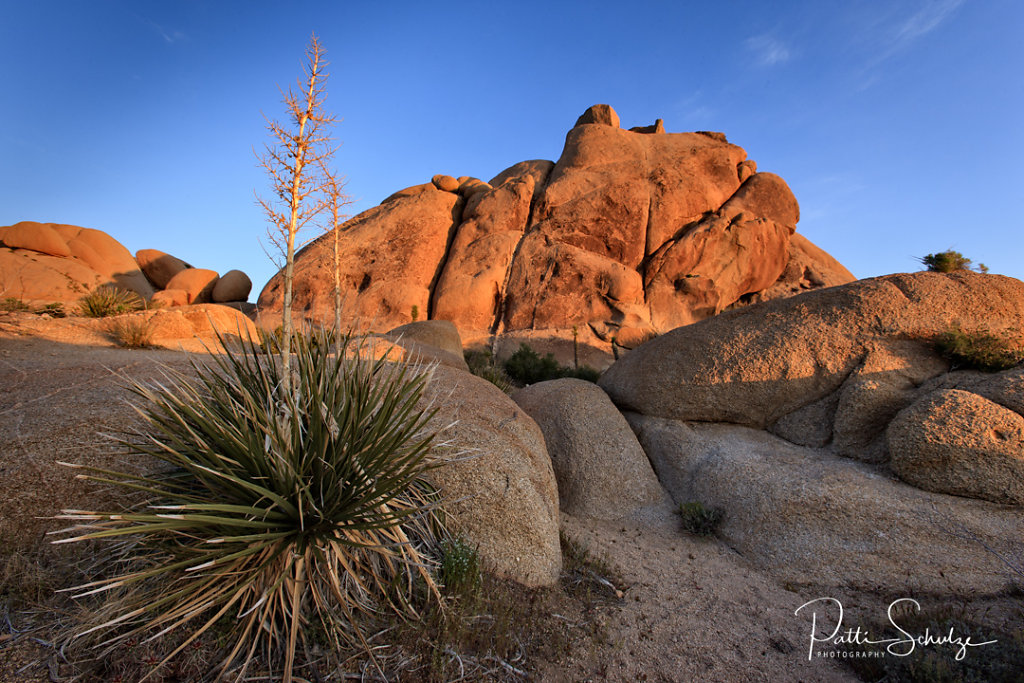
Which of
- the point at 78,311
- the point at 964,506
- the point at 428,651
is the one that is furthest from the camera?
the point at 78,311

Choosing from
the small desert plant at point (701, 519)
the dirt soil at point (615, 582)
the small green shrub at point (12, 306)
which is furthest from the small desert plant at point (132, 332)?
the small desert plant at point (701, 519)

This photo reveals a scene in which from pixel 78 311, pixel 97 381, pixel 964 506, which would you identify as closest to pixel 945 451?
pixel 964 506

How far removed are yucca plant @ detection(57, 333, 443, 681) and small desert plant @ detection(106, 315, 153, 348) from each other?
763 cm

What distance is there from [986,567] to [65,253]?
115ft

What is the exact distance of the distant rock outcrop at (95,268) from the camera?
21797 mm

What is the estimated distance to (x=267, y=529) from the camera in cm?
288

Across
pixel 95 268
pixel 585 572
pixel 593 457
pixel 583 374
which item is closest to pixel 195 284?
pixel 95 268

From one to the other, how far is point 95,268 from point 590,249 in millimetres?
25912

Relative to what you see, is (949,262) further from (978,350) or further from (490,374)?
(490,374)

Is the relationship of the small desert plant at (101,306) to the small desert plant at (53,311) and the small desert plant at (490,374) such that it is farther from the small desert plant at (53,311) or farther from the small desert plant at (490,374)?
the small desert plant at (490,374)

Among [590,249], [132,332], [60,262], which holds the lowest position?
[132,332]

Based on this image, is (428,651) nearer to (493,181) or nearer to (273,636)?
(273,636)

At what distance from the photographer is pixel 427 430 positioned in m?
4.76

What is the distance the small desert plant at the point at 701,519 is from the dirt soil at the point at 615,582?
0.17 m
